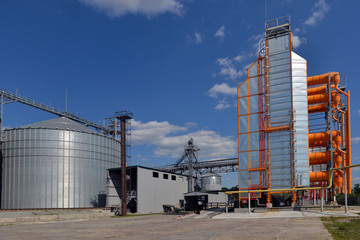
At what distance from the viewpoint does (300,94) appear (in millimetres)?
43781

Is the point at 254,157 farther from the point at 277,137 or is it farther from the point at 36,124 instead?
the point at 36,124

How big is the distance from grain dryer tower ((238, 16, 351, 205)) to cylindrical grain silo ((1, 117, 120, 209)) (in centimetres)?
2837

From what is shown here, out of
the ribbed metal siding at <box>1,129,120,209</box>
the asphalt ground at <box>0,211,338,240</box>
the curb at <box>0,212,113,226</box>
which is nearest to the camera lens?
the asphalt ground at <box>0,211,338,240</box>

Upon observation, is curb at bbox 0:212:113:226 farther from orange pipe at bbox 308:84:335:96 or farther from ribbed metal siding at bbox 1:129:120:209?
orange pipe at bbox 308:84:335:96

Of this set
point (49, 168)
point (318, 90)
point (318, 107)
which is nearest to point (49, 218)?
point (49, 168)

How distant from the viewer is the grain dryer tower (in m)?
42.9

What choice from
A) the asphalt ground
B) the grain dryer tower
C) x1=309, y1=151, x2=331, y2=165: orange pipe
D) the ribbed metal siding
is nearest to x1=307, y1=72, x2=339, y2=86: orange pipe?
the grain dryer tower

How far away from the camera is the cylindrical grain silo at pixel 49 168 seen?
54.7 m

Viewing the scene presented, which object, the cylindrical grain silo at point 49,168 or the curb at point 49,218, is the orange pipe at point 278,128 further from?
the cylindrical grain silo at point 49,168

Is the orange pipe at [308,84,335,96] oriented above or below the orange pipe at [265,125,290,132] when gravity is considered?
above

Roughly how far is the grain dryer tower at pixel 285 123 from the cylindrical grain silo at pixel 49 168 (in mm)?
28371

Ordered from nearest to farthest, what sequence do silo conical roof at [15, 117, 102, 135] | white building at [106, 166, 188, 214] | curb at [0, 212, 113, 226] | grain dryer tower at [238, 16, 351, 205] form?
curb at [0, 212, 113, 226]
grain dryer tower at [238, 16, 351, 205]
white building at [106, 166, 188, 214]
silo conical roof at [15, 117, 102, 135]

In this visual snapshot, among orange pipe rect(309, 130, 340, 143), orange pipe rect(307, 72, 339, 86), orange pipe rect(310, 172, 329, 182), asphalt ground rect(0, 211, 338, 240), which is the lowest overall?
asphalt ground rect(0, 211, 338, 240)

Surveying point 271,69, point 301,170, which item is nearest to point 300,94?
point 271,69
